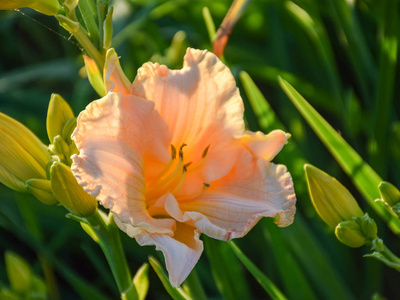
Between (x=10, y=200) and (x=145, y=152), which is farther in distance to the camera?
(x=10, y=200)

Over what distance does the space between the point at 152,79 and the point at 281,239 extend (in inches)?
16.1

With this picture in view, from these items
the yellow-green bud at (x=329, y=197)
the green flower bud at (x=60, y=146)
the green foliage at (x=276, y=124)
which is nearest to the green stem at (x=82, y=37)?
the green foliage at (x=276, y=124)

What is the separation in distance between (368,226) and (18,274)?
2.10 ft

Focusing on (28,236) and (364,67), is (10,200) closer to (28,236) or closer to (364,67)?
(28,236)

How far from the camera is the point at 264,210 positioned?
2.24ft

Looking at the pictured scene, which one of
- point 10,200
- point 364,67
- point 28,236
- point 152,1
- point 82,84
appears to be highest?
point 152,1

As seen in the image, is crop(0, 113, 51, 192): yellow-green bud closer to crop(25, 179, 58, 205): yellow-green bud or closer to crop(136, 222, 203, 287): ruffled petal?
crop(25, 179, 58, 205): yellow-green bud

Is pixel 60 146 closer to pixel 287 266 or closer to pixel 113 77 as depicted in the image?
pixel 113 77

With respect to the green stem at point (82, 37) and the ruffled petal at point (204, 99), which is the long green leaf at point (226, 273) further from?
the green stem at point (82, 37)

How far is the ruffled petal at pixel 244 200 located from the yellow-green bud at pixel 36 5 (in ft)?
0.95

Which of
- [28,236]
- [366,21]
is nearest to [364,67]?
[366,21]

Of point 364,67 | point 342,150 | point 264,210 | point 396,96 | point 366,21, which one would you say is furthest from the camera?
point 366,21

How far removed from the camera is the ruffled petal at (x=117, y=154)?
2.05 feet

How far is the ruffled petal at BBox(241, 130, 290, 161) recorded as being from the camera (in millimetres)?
723
